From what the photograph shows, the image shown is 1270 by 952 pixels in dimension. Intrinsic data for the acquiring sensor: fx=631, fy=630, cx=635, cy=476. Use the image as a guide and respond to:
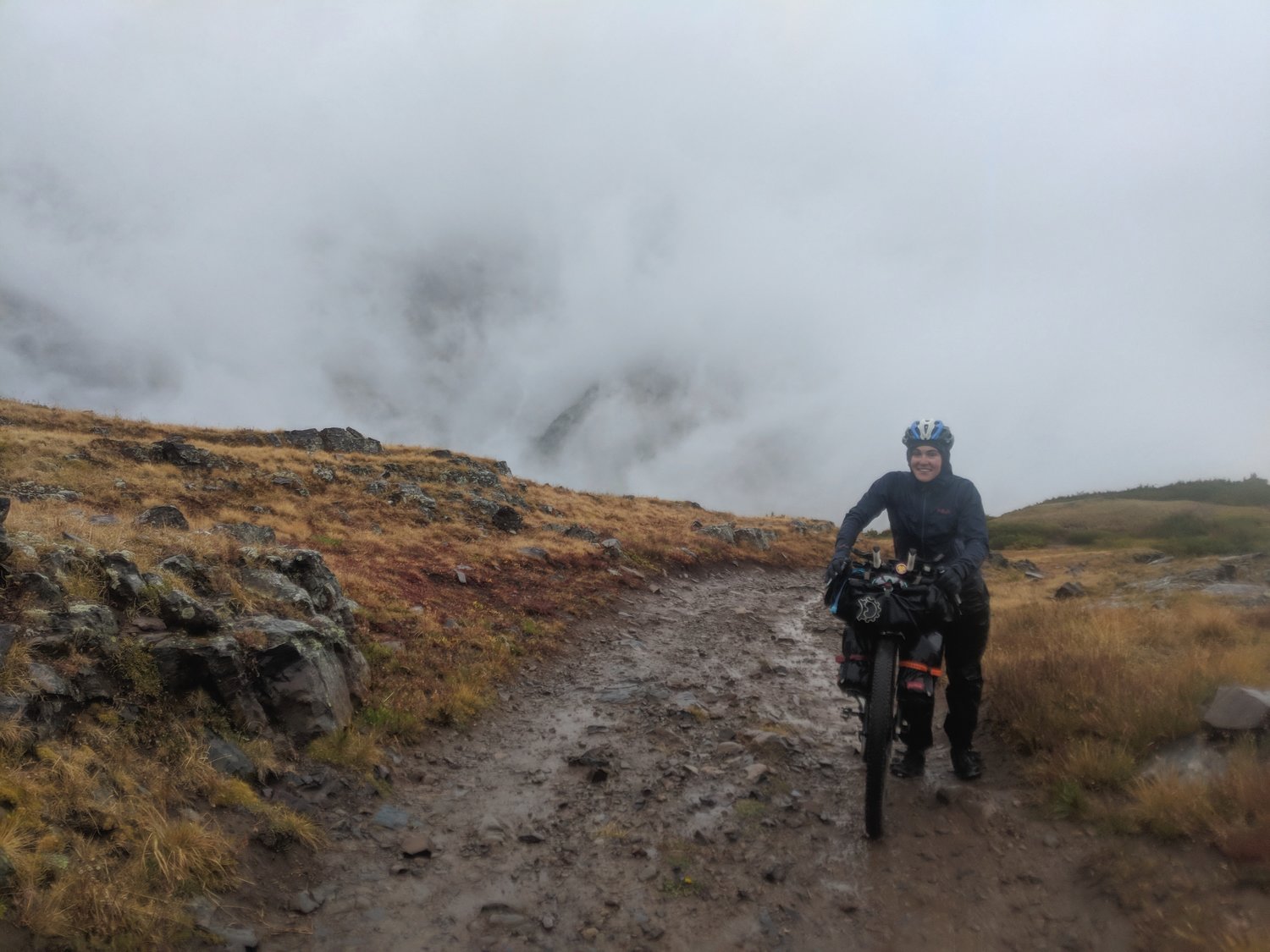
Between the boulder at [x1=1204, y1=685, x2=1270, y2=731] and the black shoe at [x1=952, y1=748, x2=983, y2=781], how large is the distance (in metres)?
1.99

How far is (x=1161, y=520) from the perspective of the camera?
51469 millimetres

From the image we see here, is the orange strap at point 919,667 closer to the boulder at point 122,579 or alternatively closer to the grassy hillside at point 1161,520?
the boulder at point 122,579

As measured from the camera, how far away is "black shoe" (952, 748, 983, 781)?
6598 mm

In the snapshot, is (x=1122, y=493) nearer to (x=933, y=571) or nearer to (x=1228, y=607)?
(x=1228, y=607)

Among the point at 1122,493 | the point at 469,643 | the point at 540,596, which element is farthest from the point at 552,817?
the point at 1122,493

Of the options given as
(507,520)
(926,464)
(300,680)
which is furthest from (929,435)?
(507,520)

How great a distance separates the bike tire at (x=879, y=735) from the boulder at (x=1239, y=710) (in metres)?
2.74

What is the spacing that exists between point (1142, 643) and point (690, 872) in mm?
7756

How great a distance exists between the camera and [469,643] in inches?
460

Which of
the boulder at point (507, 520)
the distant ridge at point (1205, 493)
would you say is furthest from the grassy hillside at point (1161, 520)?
the boulder at point (507, 520)

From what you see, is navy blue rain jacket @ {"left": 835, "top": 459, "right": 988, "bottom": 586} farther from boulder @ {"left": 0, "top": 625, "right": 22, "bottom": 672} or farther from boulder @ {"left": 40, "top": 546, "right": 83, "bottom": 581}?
boulder @ {"left": 40, "top": 546, "right": 83, "bottom": 581}

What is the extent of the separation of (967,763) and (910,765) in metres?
0.56

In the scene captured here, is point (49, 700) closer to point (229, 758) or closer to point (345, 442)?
point (229, 758)

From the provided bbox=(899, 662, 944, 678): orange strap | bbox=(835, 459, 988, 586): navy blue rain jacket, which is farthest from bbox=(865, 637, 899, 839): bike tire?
bbox=(835, 459, 988, 586): navy blue rain jacket
